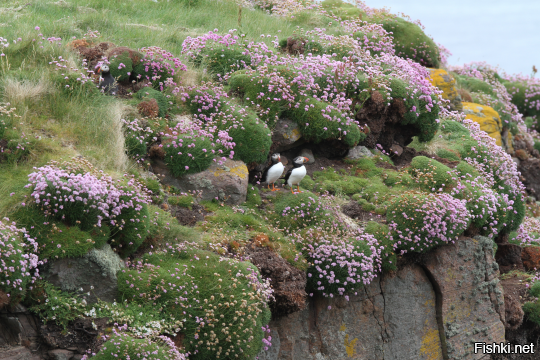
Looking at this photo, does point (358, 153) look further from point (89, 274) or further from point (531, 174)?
point (531, 174)

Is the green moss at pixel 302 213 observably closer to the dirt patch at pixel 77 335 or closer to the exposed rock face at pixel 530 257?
the dirt patch at pixel 77 335

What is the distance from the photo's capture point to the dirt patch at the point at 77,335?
254 inches

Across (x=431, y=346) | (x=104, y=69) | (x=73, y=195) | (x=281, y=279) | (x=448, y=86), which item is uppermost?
(x=104, y=69)

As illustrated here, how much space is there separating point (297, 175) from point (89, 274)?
4.59 meters

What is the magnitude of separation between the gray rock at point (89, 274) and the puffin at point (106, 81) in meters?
4.34

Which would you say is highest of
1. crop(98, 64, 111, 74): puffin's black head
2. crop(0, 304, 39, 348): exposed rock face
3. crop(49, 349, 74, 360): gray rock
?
crop(98, 64, 111, 74): puffin's black head

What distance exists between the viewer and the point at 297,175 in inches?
413

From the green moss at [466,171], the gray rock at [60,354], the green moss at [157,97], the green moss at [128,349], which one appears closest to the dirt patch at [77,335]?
the gray rock at [60,354]

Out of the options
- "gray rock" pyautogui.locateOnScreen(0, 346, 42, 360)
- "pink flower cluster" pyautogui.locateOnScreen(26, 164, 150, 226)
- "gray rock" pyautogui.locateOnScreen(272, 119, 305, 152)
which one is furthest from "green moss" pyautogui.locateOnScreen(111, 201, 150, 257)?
"gray rock" pyautogui.locateOnScreen(272, 119, 305, 152)

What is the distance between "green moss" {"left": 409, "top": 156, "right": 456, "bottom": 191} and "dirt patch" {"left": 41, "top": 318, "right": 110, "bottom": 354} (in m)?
7.49

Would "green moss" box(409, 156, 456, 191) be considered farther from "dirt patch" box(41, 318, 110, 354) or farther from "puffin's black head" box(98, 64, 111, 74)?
"dirt patch" box(41, 318, 110, 354)

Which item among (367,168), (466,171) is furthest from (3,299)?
(466,171)

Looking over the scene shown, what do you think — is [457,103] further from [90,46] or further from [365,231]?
[90,46]

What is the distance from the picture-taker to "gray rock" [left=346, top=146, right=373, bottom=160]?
13.1 m
